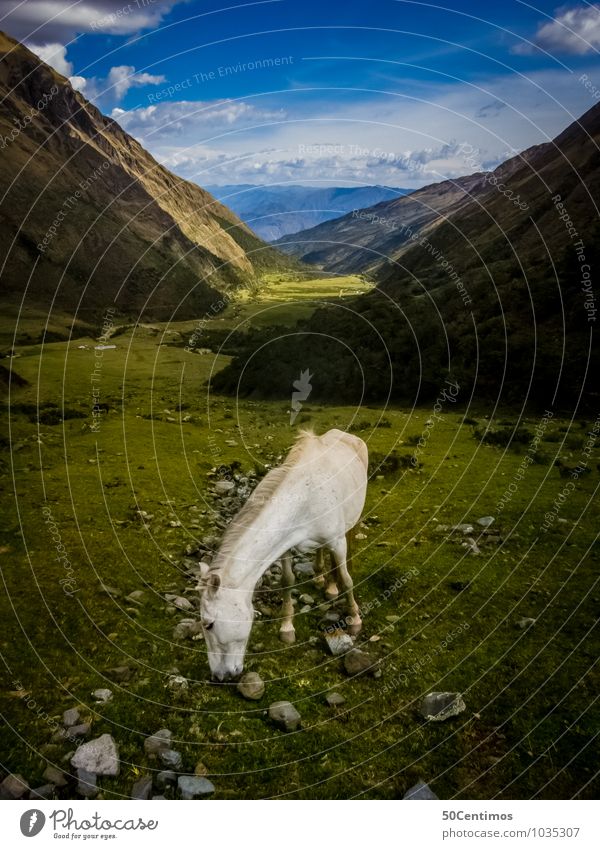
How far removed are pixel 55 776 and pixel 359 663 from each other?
4809 millimetres

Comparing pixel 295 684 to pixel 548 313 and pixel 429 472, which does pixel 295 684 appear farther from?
pixel 548 313

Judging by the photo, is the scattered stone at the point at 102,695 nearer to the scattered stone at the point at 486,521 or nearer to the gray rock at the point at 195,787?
the gray rock at the point at 195,787

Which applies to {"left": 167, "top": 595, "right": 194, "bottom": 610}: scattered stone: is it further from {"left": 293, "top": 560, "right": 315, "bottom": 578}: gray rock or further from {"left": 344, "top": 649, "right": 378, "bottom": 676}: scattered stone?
{"left": 344, "top": 649, "right": 378, "bottom": 676}: scattered stone

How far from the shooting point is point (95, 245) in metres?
123

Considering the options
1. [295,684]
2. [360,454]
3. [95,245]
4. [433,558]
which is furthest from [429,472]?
[95,245]

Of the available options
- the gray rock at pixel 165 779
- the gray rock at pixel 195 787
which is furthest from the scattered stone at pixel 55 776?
the gray rock at pixel 195 787

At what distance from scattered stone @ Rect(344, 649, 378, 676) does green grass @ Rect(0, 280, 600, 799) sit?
0.58 feet

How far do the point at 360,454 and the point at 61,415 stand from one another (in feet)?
58.0

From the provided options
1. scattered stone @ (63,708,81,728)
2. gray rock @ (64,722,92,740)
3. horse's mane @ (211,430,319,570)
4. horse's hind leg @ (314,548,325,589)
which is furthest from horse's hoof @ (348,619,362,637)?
scattered stone @ (63,708,81,728)

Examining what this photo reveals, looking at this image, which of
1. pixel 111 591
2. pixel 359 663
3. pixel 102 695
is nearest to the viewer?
pixel 102 695

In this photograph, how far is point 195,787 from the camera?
264 inches

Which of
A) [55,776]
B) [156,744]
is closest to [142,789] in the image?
[156,744]

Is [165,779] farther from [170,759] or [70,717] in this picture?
[70,717]

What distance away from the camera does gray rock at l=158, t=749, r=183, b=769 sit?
7.03 metres
